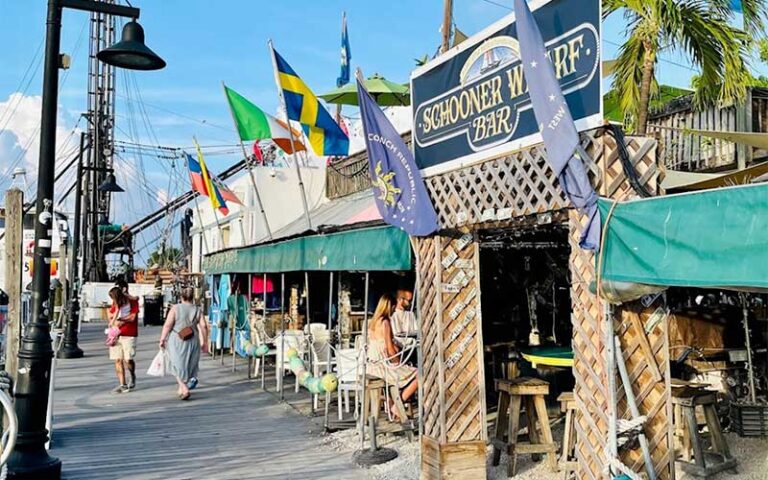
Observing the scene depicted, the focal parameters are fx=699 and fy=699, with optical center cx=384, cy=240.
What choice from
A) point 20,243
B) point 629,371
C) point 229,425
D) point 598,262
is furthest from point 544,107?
point 229,425

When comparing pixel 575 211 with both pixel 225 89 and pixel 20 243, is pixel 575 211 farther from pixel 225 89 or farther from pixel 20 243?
pixel 225 89

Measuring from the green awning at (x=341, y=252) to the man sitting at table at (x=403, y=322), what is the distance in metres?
1.37

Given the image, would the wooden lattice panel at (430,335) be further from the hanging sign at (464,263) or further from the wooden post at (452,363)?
the hanging sign at (464,263)

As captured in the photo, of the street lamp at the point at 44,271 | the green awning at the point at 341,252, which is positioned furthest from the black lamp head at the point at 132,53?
the green awning at the point at 341,252

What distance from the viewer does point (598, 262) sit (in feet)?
14.8

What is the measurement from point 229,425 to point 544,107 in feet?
21.8

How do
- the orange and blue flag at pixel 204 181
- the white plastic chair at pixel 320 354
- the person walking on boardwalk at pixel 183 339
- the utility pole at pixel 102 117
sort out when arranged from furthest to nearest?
the utility pole at pixel 102 117 < the orange and blue flag at pixel 204 181 < the person walking on boardwalk at pixel 183 339 < the white plastic chair at pixel 320 354

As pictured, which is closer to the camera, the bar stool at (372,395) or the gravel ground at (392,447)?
the gravel ground at (392,447)

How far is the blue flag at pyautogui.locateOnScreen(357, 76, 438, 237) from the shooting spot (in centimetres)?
654


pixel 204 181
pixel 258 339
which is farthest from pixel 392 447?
pixel 204 181

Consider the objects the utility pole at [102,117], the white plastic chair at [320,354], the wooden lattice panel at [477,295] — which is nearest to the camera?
the wooden lattice panel at [477,295]

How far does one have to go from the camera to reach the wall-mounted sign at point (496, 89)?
4766 mm

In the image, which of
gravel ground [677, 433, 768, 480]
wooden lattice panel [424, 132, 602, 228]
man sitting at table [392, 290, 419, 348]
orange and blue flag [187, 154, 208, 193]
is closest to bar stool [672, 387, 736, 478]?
gravel ground [677, 433, 768, 480]

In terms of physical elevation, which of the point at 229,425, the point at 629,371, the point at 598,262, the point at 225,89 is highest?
the point at 225,89
